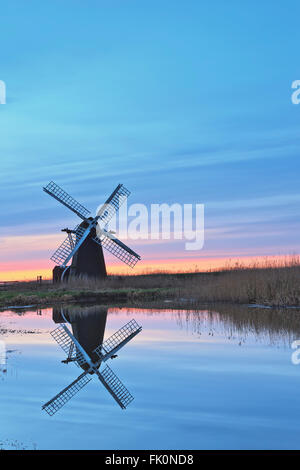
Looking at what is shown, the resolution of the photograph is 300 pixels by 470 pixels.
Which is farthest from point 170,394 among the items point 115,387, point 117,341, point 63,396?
point 117,341

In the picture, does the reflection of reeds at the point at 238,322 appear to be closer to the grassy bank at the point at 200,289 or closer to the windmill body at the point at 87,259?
the grassy bank at the point at 200,289

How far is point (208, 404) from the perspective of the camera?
7.21 metres

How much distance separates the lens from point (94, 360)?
11.3 meters

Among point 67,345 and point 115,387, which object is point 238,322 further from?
point 115,387

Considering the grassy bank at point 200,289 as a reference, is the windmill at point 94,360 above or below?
below

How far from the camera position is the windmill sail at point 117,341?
11.9 metres

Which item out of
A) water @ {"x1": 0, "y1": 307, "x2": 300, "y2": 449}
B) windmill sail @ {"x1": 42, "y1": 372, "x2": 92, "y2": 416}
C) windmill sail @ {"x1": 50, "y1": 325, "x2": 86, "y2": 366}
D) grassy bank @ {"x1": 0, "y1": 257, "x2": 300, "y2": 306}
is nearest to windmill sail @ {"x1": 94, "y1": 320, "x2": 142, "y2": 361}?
water @ {"x1": 0, "y1": 307, "x2": 300, "y2": 449}

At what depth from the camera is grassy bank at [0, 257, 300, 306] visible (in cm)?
2006

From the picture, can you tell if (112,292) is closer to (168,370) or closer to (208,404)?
(168,370)

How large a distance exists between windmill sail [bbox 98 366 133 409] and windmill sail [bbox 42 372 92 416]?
38 centimetres

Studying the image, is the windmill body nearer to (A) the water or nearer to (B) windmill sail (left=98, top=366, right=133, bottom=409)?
(A) the water

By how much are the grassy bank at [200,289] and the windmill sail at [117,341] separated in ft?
21.0

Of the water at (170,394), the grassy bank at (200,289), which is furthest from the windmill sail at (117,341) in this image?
the grassy bank at (200,289)
